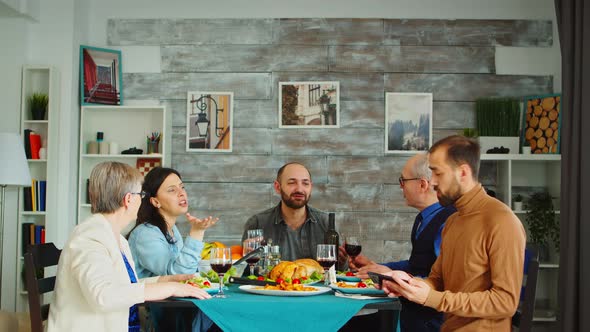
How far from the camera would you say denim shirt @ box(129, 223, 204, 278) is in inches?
121

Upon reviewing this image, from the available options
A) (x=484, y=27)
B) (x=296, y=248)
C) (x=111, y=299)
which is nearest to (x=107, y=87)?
(x=296, y=248)

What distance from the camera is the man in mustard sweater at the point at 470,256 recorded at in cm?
231

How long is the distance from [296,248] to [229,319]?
1.79m

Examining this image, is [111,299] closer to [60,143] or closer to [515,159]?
[60,143]

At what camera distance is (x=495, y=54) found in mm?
5629

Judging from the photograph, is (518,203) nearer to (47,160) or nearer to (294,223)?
(294,223)

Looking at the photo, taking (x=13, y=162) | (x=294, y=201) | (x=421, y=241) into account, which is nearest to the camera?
(x=421, y=241)

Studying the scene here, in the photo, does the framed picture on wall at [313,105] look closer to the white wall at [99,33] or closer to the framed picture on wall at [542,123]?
the white wall at [99,33]

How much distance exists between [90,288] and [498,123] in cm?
419

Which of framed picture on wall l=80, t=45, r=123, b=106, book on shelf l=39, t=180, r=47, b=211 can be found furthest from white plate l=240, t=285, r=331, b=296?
framed picture on wall l=80, t=45, r=123, b=106

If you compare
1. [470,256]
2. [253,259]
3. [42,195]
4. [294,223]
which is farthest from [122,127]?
[470,256]

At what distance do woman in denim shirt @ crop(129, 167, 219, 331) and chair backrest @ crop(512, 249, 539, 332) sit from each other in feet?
4.51

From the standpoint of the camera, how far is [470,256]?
7.93ft

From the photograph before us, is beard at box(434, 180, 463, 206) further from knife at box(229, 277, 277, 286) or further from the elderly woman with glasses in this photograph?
the elderly woman with glasses
